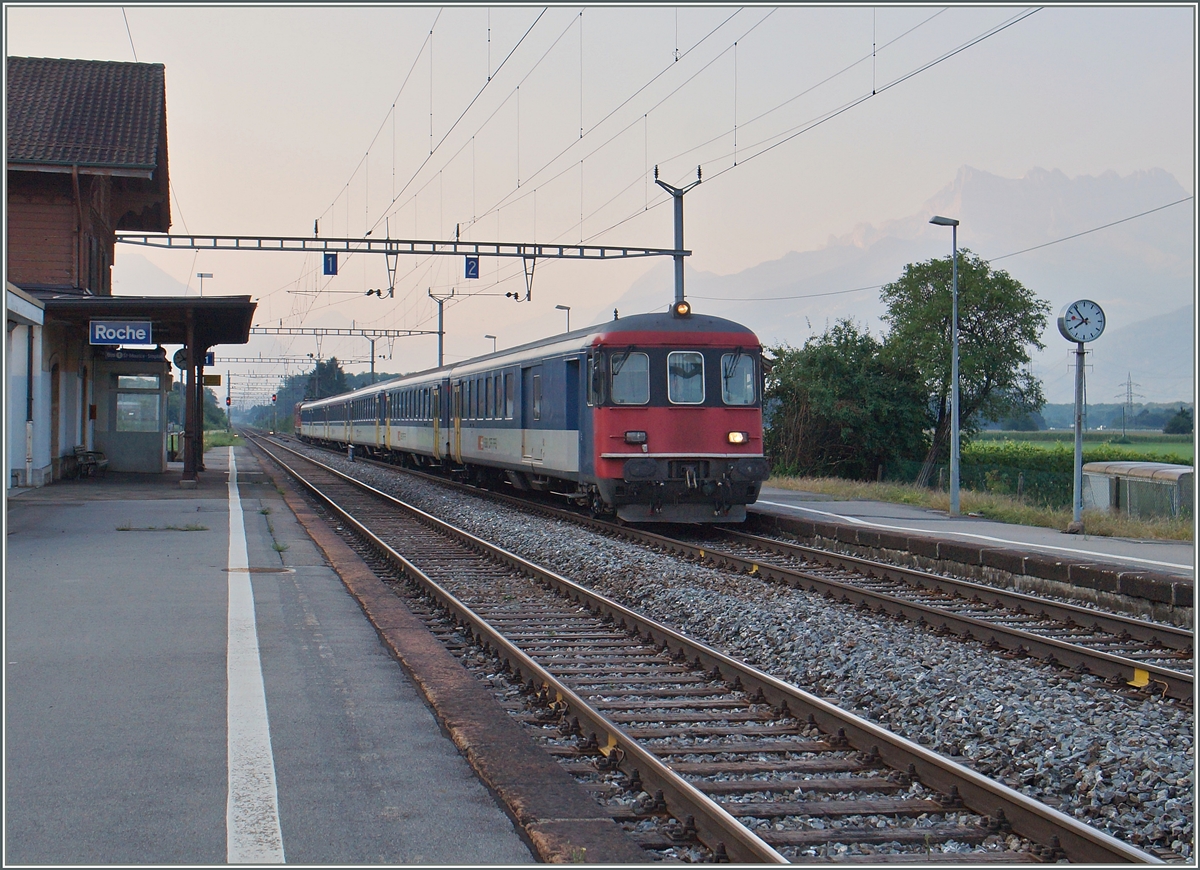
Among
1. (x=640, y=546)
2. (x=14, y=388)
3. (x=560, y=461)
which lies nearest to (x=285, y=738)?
(x=640, y=546)

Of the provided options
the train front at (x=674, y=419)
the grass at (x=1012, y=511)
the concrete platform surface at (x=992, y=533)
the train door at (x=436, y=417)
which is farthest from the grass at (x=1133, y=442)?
the train front at (x=674, y=419)

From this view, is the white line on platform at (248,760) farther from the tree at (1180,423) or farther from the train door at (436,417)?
the tree at (1180,423)

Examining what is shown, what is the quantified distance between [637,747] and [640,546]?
942 cm

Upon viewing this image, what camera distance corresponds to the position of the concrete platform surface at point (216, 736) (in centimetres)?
414

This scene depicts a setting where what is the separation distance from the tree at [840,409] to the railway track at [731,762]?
2850cm

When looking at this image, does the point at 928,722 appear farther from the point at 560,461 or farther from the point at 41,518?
the point at 41,518

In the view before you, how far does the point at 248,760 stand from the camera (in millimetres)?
5059

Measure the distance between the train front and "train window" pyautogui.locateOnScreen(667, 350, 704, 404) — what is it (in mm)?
14

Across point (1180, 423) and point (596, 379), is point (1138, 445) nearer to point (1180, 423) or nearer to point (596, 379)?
point (1180, 423)

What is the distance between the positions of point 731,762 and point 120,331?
18086mm

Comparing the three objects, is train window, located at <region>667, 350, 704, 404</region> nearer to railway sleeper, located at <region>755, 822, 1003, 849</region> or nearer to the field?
the field

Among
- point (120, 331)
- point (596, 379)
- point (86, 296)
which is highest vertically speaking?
point (86, 296)

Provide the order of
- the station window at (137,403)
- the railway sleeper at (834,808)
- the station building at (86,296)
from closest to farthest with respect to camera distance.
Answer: the railway sleeper at (834,808) → the station building at (86,296) → the station window at (137,403)

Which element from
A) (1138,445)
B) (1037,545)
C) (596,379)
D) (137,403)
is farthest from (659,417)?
(1138,445)
